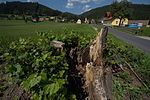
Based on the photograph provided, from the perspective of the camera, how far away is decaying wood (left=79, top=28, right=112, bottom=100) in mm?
2426

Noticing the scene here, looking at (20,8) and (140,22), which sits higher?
(20,8)

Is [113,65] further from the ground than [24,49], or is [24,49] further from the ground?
[24,49]

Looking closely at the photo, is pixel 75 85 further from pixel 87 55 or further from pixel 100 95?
pixel 87 55

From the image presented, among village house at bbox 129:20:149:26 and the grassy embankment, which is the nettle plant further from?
village house at bbox 129:20:149:26

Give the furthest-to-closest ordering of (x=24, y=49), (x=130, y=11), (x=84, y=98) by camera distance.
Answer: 1. (x=130, y=11)
2. (x=84, y=98)
3. (x=24, y=49)

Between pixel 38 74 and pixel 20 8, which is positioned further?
pixel 20 8

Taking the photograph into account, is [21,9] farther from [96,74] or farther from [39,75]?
[39,75]

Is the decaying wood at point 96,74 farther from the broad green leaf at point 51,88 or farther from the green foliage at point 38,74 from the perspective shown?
the broad green leaf at point 51,88

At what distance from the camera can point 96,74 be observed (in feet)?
8.82

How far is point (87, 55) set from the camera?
11.3ft

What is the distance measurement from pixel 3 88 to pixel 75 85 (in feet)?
5.14

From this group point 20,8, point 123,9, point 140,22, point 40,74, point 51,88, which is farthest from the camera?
point 20,8

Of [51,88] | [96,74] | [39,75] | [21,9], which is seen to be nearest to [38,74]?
[39,75]

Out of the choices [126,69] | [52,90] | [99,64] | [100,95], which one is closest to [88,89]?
[100,95]
